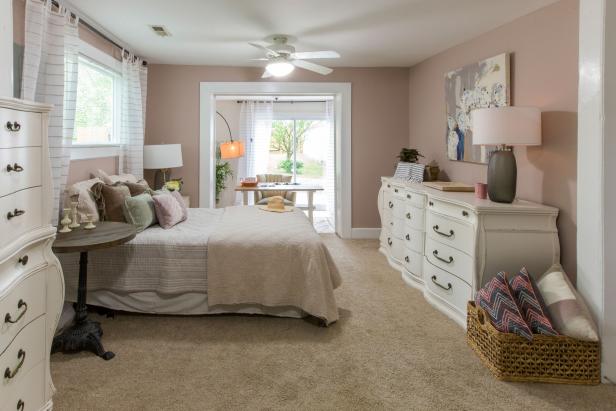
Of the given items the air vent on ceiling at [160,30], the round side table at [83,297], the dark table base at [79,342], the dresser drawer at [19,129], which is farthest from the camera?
the air vent on ceiling at [160,30]

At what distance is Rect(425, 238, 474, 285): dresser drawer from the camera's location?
2.90m

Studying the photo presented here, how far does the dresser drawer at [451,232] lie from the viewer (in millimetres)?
2873

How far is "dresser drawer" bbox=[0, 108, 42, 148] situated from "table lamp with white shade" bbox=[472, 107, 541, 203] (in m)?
2.62

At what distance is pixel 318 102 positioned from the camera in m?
8.45

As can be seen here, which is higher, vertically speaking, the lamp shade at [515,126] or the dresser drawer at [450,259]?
the lamp shade at [515,126]

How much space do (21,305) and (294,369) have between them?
1383mm

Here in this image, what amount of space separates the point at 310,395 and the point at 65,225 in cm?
181

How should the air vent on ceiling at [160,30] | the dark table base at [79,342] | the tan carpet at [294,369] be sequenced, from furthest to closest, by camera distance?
the air vent on ceiling at [160,30] → the dark table base at [79,342] → the tan carpet at [294,369]

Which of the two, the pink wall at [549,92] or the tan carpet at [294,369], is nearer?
the tan carpet at [294,369]

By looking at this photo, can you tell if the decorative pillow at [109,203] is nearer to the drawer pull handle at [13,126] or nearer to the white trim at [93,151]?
the white trim at [93,151]

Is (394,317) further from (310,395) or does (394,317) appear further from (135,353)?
(135,353)

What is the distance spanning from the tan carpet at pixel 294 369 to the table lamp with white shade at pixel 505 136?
1.02 meters

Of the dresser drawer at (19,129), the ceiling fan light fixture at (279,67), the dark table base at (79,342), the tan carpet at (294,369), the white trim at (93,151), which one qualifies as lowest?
the tan carpet at (294,369)

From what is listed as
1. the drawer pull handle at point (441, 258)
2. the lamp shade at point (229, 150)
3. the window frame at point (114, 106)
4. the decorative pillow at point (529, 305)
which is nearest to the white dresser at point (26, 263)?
the window frame at point (114, 106)
